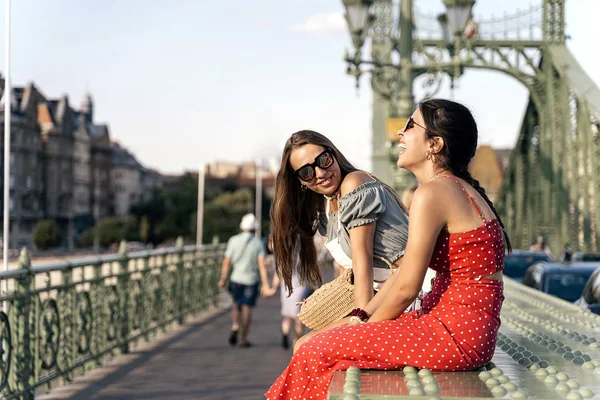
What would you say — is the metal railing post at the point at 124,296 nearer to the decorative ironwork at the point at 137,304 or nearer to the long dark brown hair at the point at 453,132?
the decorative ironwork at the point at 137,304

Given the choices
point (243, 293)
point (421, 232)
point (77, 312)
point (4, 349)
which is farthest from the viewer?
point (243, 293)

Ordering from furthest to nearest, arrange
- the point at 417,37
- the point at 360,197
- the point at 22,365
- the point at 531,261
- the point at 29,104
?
the point at 417,37
the point at 531,261
the point at 29,104
the point at 22,365
the point at 360,197

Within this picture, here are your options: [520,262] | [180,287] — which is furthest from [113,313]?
[520,262]

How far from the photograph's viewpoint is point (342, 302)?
13.8ft

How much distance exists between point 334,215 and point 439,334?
122 cm

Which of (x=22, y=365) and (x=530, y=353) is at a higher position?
(x=530, y=353)

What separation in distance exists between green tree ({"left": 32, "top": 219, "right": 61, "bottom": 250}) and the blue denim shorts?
67.4 m

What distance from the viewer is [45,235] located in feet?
288

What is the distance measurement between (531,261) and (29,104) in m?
7.90

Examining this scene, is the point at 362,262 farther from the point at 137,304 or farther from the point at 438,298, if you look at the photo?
the point at 137,304

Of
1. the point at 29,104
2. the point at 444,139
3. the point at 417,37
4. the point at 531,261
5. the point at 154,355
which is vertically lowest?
the point at 154,355

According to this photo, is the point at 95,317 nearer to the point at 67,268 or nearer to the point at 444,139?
the point at 67,268

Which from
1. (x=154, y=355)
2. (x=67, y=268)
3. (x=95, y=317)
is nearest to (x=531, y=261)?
(x=154, y=355)

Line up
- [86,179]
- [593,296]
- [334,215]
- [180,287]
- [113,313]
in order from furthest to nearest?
[86,179] < [180,287] < [113,313] < [593,296] < [334,215]
